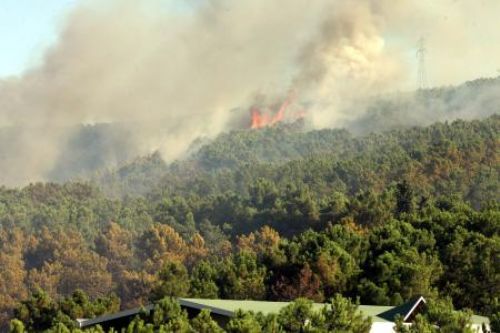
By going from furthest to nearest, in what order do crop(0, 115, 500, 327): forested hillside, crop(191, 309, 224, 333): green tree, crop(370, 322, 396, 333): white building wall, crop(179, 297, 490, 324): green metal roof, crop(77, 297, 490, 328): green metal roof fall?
crop(0, 115, 500, 327): forested hillside, crop(77, 297, 490, 328): green metal roof, crop(179, 297, 490, 324): green metal roof, crop(370, 322, 396, 333): white building wall, crop(191, 309, 224, 333): green tree

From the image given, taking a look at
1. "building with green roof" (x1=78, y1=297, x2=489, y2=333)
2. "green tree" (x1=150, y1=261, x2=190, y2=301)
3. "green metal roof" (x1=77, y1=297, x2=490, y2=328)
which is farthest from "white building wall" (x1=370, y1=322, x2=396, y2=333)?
"green tree" (x1=150, y1=261, x2=190, y2=301)

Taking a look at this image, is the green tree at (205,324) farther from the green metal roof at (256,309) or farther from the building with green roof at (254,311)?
the green metal roof at (256,309)

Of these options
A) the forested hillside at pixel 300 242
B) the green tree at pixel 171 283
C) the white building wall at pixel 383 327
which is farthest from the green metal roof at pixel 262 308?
the green tree at pixel 171 283

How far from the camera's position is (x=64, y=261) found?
163 meters

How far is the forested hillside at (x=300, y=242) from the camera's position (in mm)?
80125

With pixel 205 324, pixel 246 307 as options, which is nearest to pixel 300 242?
pixel 246 307

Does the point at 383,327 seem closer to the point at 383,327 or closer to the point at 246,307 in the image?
the point at 383,327

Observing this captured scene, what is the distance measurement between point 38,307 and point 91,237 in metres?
98.0

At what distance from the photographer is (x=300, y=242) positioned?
321ft

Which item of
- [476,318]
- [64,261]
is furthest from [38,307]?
[64,261]

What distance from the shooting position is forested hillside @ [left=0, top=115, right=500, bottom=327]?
80125mm

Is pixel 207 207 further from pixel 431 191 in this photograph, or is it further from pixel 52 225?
pixel 431 191

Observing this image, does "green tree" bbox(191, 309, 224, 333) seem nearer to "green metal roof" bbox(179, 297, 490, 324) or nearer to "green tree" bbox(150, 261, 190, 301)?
"green metal roof" bbox(179, 297, 490, 324)

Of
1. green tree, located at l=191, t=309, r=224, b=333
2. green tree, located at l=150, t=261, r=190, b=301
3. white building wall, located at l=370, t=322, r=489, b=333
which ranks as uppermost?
green tree, located at l=150, t=261, r=190, b=301
